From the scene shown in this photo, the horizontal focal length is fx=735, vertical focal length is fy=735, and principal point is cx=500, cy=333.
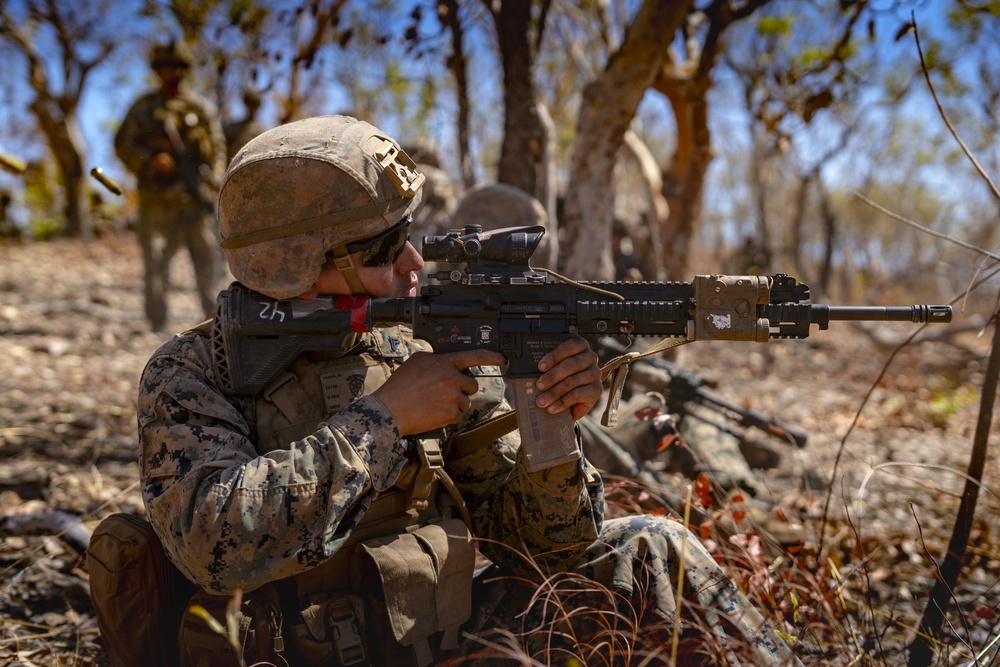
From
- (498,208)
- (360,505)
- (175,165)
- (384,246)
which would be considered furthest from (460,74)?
(360,505)

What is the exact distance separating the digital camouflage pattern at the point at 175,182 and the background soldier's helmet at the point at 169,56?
13.0 inches

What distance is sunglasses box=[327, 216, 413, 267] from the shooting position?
2160mm

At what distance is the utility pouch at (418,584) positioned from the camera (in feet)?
6.85

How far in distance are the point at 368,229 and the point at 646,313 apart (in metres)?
0.87

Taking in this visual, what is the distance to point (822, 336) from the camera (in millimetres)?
12859

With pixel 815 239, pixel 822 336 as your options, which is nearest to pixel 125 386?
pixel 822 336

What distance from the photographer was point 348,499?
1897 millimetres

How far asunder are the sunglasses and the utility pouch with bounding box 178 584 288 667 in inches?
39.5

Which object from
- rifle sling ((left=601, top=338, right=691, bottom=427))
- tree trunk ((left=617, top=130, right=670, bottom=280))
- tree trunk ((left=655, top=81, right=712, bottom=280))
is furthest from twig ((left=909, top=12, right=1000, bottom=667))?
tree trunk ((left=617, top=130, right=670, bottom=280))

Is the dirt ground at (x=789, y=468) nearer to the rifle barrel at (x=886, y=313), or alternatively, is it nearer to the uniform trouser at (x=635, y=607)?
the uniform trouser at (x=635, y=607)

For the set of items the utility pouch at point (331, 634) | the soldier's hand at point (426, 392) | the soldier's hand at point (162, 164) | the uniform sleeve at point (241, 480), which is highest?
the soldier's hand at point (162, 164)

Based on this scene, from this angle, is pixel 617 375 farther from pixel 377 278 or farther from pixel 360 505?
pixel 360 505

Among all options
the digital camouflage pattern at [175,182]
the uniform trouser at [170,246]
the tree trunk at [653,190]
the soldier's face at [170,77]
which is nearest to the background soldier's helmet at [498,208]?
the soldier's face at [170,77]

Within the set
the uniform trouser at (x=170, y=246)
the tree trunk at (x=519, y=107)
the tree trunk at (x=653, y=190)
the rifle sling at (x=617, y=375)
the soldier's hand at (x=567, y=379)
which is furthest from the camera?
the tree trunk at (x=653, y=190)
